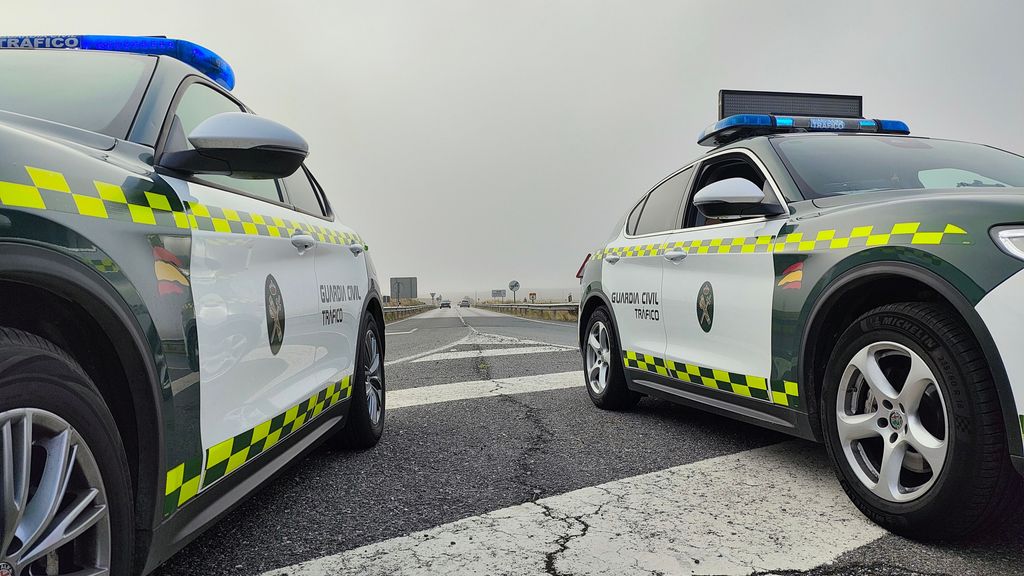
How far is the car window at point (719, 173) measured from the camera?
373 centimetres

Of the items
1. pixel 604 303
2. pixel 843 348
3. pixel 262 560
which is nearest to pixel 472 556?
pixel 262 560

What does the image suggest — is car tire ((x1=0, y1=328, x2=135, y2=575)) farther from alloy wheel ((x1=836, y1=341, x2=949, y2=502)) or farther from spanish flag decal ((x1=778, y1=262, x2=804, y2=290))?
spanish flag decal ((x1=778, y1=262, x2=804, y2=290))

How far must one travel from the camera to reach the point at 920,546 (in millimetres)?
2266

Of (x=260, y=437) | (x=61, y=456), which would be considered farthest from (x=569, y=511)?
(x=61, y=456)

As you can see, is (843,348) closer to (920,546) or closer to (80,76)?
(920,546)

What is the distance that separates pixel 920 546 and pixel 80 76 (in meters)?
3.11

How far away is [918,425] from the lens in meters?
2.29

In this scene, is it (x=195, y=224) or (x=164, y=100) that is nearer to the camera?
(x=195, y=224)

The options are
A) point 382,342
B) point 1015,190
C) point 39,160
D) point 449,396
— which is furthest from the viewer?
point 449,396

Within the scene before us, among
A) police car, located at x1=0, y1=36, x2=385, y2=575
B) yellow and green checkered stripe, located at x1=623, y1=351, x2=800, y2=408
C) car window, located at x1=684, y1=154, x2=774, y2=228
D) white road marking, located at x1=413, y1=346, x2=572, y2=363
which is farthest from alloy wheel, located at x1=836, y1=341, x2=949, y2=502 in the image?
white road marking, located at x1=413, y1=346, x2=572, y2=363

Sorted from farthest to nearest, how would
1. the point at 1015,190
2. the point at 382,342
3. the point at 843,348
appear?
1. the point at 382,342
2. the point at 843,348
3. the point at 1015,190

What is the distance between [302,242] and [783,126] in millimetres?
2756

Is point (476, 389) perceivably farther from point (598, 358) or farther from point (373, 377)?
point (373, 377)

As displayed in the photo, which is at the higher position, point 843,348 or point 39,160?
point 39,160
